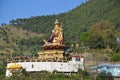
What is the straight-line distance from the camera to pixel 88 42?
52.2 metres

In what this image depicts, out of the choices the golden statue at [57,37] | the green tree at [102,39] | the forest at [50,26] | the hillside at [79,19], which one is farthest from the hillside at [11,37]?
the golden statue at [57,37]

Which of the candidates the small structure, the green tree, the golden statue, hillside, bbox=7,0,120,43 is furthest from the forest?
the small structure

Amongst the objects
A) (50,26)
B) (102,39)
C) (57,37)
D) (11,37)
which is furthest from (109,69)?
(50,26)

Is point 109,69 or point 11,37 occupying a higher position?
point 11,37

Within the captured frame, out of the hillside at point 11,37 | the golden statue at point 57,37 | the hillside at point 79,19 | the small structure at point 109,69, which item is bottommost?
the small structure at point 109,69

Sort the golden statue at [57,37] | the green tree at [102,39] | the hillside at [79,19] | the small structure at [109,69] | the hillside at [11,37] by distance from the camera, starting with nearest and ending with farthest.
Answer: the small structure at [109,69] < the golden statue at [57,37] < the green tree at [102,39] < the hillside at [11,37] < the hillside at [79,19]

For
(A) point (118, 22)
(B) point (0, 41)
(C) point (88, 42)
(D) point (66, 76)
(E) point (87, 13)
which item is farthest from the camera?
(E) point (87, 13)

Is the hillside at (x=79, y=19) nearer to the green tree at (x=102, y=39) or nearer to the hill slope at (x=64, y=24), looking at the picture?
the hill slope at (x=64, y=24)

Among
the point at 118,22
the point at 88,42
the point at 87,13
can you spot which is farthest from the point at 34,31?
the point at 88,42

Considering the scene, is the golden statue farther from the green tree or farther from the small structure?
the small structure

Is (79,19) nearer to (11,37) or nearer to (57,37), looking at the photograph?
(11,37)

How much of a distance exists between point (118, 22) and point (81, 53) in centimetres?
2932

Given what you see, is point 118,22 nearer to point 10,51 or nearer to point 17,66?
point 10,51

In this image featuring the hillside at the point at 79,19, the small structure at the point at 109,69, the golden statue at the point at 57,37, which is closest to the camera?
the small structure at the point at 109,69
